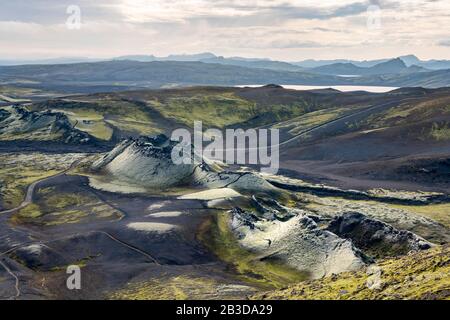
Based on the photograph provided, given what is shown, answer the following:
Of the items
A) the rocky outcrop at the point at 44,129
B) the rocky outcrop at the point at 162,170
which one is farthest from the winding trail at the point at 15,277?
the rocky outcrop at the point at 44,129

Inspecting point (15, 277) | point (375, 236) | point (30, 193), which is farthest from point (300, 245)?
point (30, 193)

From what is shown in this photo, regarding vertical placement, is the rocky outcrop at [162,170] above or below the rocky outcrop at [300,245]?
above

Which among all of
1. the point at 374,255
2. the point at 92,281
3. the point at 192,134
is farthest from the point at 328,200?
the point at 192,134

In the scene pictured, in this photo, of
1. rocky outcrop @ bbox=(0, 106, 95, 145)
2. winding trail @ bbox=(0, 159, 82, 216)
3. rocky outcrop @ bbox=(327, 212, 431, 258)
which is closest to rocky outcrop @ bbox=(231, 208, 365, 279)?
rocky outcrop @ bbox=(327, 212, 431, 258)

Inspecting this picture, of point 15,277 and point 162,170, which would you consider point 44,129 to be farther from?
point 15,277

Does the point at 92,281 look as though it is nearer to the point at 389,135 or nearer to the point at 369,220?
the point at 369,220

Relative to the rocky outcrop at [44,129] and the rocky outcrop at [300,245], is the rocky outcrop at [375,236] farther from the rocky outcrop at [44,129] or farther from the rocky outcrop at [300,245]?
the rocky outcrop at [44,129]

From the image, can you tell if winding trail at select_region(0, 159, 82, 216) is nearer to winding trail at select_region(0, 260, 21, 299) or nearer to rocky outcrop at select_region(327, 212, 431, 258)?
winding trail at select_region(0, 260, 21, 299)

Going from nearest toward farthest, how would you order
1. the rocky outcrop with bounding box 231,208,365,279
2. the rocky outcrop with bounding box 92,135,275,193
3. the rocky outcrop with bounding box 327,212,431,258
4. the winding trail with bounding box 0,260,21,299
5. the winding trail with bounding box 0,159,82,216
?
the winding trail with bounding box 0,260,21,299 → the rocky outcrop with bounding box 231,208,365,279 → the rocky outcrop with bounding box 327,212,431,258 → the winding trail with bounding box 0,159,82,216 → the rocky outcrop with bounding box 92,135,275,193
